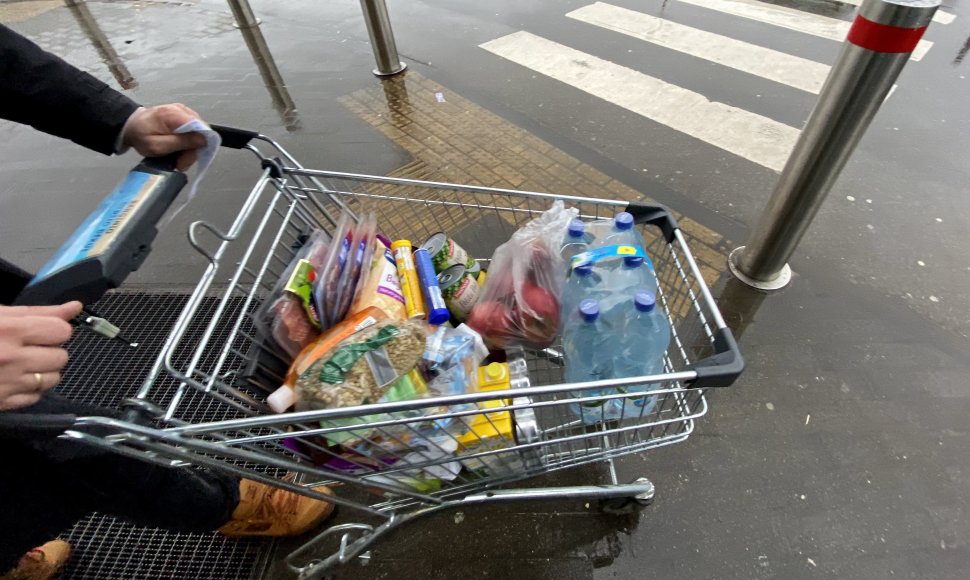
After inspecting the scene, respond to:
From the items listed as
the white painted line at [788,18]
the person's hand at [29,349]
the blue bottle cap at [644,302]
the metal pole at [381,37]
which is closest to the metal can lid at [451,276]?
the blue bottle cap at [644,302]

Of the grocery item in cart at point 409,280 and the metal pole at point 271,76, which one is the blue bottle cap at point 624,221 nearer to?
the grocery item in cart at point 409,280

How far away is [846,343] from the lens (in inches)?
94.3

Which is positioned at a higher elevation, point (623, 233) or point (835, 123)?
point (835, 123)

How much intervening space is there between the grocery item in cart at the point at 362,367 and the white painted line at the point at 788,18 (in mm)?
5339

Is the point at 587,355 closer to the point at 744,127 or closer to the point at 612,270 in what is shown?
the point at 612,270

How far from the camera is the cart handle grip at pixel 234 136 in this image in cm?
145

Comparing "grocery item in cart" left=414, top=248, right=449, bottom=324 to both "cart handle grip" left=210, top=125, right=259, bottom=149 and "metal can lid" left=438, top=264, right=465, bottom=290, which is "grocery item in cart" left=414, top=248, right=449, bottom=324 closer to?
"metal can lid" left=438, top=264, right=465, bottom=290

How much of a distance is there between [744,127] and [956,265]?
1.61m

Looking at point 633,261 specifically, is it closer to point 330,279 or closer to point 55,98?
point 330,279

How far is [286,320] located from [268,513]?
3.33 ft

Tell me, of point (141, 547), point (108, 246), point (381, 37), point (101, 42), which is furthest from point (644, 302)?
point (101, 42)

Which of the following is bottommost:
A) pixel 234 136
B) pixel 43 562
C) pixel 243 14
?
pixel 43 562

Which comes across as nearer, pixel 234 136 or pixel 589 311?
pixel 589 311

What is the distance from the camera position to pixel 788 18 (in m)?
4.87
